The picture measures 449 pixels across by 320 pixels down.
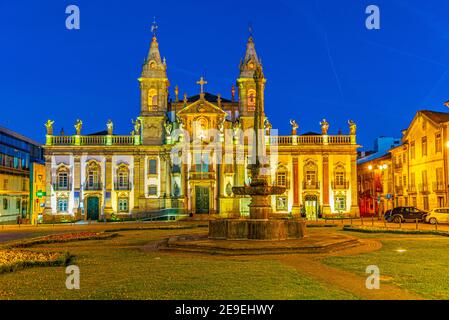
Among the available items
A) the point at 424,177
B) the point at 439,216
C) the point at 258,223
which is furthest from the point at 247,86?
the point at 258,223

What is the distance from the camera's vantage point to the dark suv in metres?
40.3

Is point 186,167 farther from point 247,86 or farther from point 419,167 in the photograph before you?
point 419,167

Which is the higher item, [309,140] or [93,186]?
[309,140]

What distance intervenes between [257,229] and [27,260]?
874 cm

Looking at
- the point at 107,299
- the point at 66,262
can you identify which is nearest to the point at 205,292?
the point at 107,299

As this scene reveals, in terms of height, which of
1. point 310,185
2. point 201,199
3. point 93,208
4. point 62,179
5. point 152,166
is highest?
point 152,166

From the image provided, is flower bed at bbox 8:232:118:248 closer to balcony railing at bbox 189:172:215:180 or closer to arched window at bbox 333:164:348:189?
balcony railing at bbox 189:172:215:180

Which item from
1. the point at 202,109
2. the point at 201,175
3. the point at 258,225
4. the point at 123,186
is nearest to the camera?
the point at 258,225

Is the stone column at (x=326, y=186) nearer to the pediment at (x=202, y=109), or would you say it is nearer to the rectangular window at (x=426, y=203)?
the rectangular window at (x=426, y=203)

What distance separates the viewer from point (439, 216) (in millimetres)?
37250

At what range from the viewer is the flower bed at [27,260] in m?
14.0

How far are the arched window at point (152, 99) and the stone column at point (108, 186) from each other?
298 inches
